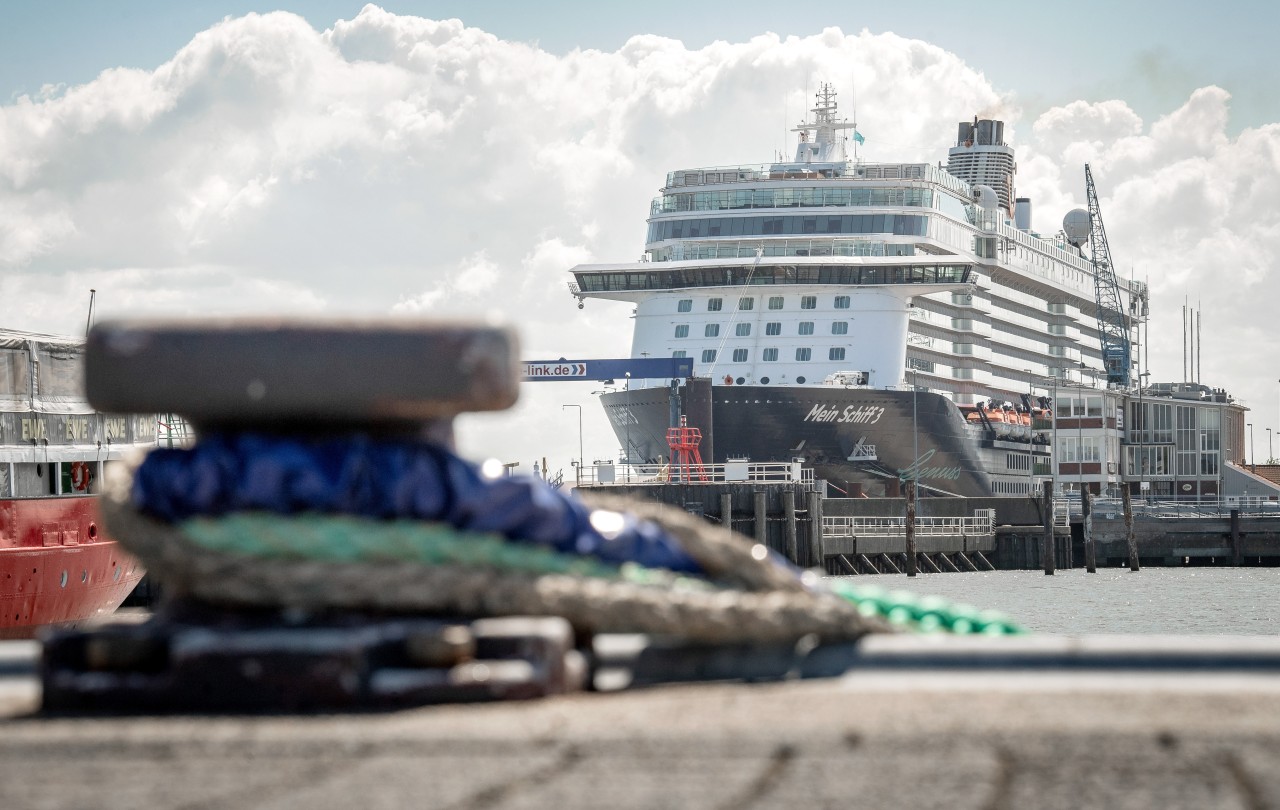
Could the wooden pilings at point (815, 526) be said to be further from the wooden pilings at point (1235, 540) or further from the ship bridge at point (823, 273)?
the wooden pilings at point (1235, 540)

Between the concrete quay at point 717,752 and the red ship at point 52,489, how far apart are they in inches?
835

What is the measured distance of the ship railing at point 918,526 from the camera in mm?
46438

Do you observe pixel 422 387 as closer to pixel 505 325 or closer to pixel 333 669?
pixel 505 325

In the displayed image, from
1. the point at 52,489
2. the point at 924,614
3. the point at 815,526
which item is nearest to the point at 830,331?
the point at 815,526

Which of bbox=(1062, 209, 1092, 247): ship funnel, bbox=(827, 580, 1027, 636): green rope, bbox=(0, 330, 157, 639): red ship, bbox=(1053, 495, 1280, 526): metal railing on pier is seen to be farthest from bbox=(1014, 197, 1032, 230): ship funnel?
bbox=(827, 580, 1027, 636): green rope

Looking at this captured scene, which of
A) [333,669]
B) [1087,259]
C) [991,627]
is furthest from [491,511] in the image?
[1087,259]

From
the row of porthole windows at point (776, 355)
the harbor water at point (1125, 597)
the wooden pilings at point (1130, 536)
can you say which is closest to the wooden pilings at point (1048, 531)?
the harbor water at point (1125, 597)

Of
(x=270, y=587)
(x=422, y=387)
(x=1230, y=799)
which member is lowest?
(x=1230, y=799)

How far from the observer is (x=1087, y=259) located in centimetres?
8925

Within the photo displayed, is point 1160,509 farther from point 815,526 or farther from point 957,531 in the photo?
point 815,526

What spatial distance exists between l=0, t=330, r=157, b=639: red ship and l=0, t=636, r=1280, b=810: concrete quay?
835 inches

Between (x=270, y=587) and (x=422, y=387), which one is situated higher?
(x=422, y=387)

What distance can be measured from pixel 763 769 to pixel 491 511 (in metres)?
1.30

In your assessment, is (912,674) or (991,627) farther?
(991,627)
